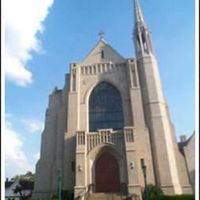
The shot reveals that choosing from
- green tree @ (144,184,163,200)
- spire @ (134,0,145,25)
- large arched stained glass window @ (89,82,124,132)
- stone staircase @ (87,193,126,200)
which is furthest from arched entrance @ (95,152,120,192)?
spire @ (134,0,145,25)

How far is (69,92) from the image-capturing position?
26844 millimetres

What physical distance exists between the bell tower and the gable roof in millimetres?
2375

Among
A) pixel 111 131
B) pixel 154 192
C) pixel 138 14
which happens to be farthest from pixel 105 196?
pixel 138 14

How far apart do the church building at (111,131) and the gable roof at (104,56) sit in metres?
0.11

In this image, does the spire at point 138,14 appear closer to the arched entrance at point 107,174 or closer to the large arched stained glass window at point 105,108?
the large arched stained glass window at point 105,108

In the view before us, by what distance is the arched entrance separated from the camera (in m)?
22.0

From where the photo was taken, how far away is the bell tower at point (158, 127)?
21.8 metres

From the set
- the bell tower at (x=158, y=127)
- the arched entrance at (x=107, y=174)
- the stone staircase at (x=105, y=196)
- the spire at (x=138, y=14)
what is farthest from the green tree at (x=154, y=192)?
the spire at (x=138, y=14)

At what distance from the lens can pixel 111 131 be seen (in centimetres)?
2294

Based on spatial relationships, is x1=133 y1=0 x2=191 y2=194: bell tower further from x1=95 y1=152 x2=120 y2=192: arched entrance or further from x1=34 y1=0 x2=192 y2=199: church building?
x1=95 y1=152 x2=120 y2=192: arched entrance

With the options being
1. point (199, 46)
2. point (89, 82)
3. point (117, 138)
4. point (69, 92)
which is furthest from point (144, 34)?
point (199, 46)

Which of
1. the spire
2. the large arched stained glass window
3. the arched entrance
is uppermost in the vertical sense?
the spire

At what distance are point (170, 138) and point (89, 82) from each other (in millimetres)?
10242

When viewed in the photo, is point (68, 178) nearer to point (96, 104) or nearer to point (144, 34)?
point (96, 104)
